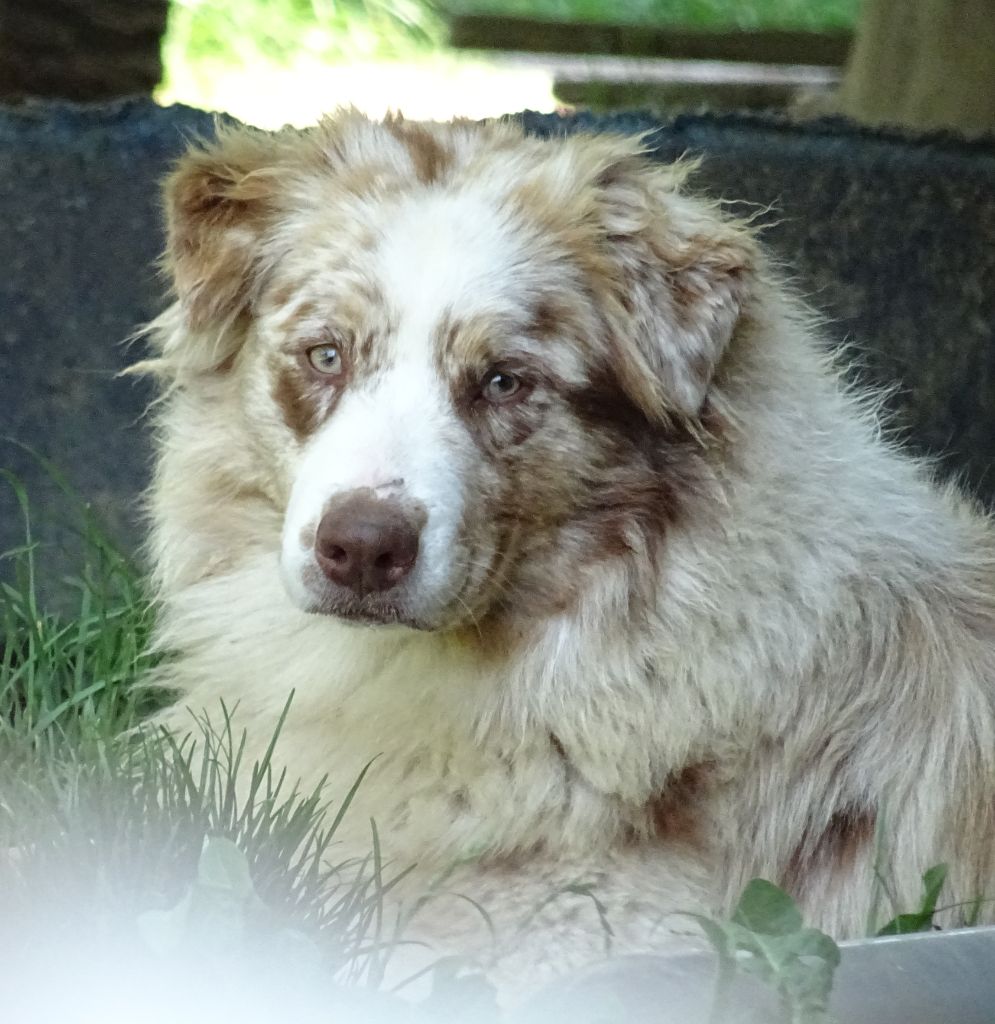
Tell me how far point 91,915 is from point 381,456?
0.87 meters

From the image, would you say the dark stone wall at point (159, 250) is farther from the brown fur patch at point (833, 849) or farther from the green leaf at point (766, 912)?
Answer: the green leaf at point (766, 912)

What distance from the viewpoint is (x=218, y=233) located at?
9.27 ft

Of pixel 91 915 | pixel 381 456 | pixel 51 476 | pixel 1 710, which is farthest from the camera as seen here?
pixel 51 476

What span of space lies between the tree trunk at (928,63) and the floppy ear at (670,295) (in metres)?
2.94

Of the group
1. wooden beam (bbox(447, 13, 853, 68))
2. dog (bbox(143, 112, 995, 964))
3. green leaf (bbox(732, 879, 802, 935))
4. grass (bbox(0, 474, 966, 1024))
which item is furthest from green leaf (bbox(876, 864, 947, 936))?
wooden beam (bbox(447, 13, 853, 68))

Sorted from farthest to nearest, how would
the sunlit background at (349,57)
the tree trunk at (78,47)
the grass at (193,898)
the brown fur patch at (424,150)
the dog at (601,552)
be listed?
1. the sunlit background at (349,57)
2. the tree trunk at (78,47)
3. the brown fur patch at (424,150)
4. the dog at (601,552)
5. the grass at (193,898)

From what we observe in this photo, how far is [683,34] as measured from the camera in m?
6.50

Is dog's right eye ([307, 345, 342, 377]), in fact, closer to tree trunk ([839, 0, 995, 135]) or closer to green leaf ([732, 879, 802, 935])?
green leaf ([732, 879, 802, 935])

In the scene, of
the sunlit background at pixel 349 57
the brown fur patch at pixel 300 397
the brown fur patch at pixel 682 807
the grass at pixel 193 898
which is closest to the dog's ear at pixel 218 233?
the brown fur patch at pixel 300 397

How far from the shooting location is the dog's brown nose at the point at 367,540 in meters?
2.34

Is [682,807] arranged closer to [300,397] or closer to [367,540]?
[367,540]

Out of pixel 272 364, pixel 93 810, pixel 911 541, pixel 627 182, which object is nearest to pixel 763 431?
pixel 911 541

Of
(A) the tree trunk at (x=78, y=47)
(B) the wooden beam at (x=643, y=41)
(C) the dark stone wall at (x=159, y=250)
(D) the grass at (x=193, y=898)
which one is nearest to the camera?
(D) the grass at (x=193, y=898)

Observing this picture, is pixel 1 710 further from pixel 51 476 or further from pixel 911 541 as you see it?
pixel 911 541
